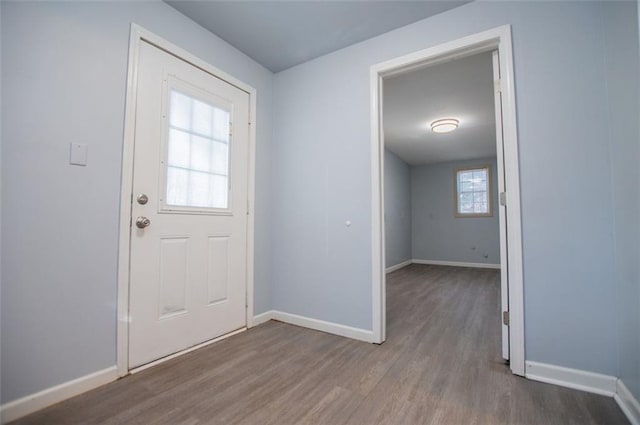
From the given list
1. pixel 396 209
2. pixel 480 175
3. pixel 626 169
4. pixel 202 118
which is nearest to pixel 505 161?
pixel 626 169

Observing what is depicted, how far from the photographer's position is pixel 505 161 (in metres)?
1.82

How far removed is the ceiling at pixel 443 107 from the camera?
9.69 feet

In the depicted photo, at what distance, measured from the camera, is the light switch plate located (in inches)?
60.2

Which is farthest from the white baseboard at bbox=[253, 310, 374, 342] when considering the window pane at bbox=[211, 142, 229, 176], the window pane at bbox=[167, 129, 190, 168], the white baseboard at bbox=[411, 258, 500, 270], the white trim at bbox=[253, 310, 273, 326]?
the white baseboard at bbox=[411, 258, 500, 270]

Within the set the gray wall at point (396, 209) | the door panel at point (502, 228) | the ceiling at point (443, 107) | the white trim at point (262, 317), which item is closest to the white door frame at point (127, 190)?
the white trim at point (262, 317)

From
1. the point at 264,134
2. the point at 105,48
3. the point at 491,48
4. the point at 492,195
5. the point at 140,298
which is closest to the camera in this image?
the point at 105,48

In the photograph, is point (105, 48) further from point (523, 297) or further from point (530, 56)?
point (523, 297)

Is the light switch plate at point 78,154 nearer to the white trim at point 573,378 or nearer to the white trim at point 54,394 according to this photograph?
the white trim at point 54,394

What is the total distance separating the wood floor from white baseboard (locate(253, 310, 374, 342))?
64 mm

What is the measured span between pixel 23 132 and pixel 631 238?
3.02 metres

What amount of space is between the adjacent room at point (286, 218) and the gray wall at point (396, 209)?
3.24 m

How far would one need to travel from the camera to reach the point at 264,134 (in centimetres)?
279

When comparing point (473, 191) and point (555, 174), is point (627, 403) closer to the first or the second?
point (555, 174)

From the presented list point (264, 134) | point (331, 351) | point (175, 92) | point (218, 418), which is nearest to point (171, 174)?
point (175, 92)
